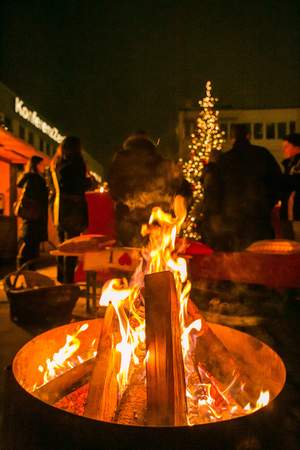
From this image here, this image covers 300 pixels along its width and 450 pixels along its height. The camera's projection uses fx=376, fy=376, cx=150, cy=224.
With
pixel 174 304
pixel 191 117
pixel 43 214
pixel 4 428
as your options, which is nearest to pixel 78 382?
pixel 4 428

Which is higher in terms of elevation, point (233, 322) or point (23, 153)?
point (23, 153)

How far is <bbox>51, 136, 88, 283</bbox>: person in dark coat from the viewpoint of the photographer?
546 centimetres

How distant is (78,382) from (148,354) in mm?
779

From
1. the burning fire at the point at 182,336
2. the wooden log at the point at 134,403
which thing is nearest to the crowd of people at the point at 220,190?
the burning fire at the point at 182,336

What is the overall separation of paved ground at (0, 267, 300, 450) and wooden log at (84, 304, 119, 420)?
50cm

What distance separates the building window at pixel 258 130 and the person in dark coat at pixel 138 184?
1664 inches

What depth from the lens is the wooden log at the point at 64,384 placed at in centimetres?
215

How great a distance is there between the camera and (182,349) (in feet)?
6.56

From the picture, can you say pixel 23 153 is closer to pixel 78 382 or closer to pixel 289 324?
pixel 289 324

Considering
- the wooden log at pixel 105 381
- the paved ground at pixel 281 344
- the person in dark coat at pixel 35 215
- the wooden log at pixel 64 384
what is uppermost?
the person in dark coat at pixel 35 215

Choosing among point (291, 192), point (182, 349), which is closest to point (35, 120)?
point (291, 192)

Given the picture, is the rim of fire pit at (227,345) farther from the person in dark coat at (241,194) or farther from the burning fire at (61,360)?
A: the person in dark coat at (241,194)

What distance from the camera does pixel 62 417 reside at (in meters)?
1.39

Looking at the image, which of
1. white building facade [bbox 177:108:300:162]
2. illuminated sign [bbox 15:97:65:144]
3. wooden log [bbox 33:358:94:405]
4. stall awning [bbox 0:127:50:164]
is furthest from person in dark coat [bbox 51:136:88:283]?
white building facade [bbox 177:108:300:162]
